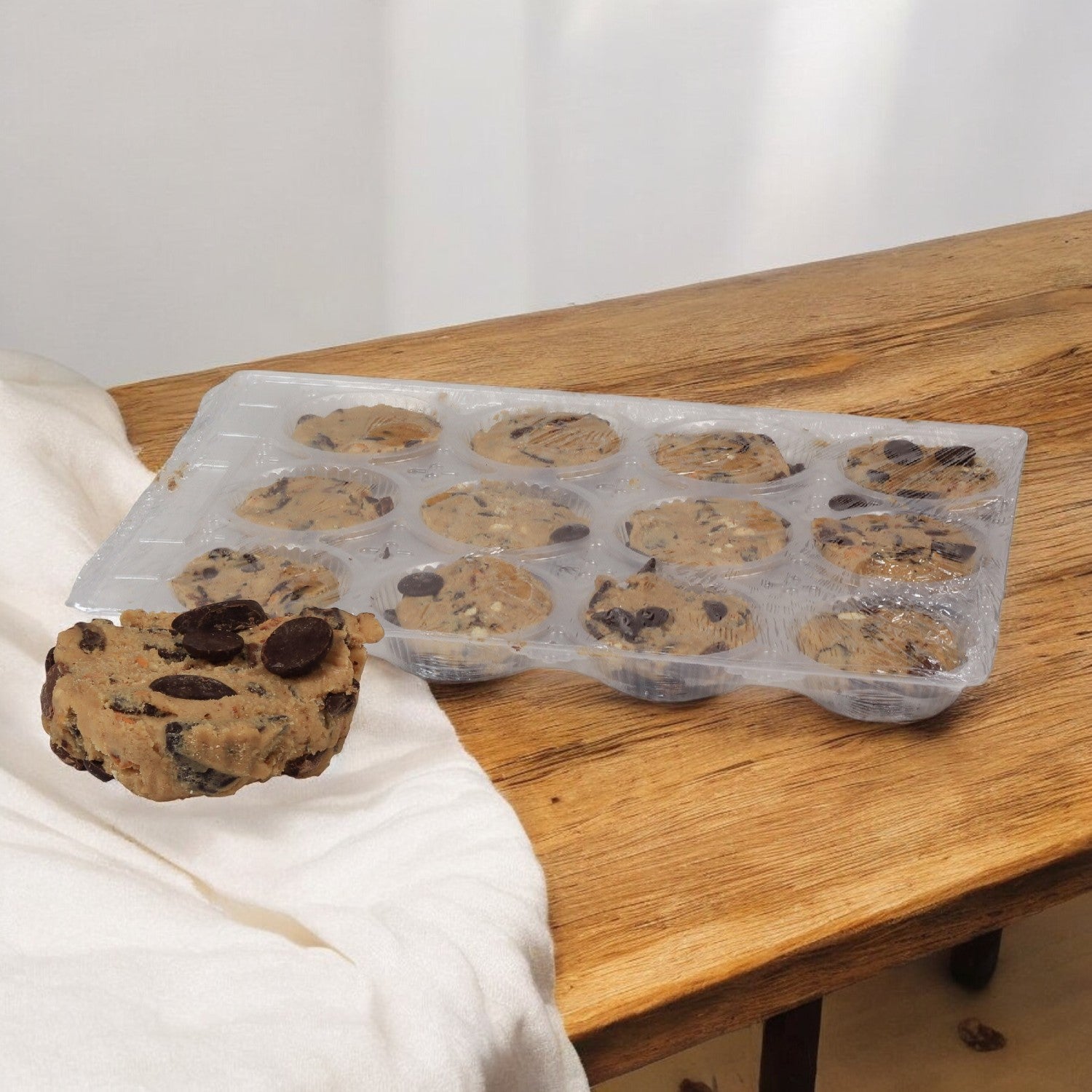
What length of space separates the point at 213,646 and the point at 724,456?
0.49m

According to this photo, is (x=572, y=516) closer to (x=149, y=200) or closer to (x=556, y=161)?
(x=149, y=200)

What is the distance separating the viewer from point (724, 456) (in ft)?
3.53

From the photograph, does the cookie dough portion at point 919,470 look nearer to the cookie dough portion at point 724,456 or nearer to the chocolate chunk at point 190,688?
the cookie dough portion at point 724,456

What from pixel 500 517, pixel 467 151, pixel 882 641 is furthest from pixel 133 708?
pixel 467 151

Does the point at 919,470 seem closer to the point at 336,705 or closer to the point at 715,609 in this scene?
the point at 715,609

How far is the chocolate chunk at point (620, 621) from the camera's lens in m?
0.85

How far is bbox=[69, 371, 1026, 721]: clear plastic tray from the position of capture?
85cm

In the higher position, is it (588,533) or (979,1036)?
(588,533)

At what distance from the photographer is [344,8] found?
2.65m

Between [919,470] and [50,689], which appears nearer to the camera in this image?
[50,689]

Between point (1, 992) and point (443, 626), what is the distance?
37cm

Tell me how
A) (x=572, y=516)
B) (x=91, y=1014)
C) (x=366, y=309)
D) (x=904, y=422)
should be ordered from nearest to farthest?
(x=91, y=1014) → (x=572, y=516) → (x=904, y=422) → (x=366, y=309)

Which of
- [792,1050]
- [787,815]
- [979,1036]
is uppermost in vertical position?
[787,815]

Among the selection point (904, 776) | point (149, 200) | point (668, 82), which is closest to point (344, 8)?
point (149, 200)
